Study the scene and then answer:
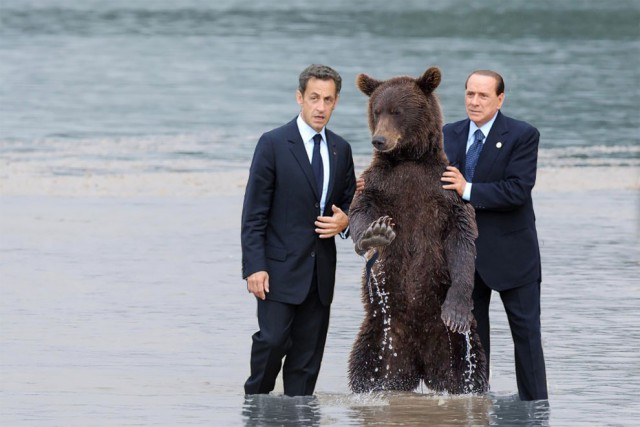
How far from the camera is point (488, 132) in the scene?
7809 millimetres

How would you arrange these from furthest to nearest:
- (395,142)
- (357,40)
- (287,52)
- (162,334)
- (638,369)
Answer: (357,40) < (287,52) < (162,334) < (638,369) < (395,142)

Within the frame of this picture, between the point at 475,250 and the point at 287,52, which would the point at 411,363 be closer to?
the point at 475,250

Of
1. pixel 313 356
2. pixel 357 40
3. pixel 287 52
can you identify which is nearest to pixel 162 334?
pixel 313 356

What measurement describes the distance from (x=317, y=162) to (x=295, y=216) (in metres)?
0.28

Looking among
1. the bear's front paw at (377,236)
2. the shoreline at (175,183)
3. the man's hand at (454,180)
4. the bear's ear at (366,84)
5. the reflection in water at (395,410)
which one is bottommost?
the reflection in water at (395,410)

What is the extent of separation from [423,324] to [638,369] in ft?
5.22

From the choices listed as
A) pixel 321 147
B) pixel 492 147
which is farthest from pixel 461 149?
pixel 321 147

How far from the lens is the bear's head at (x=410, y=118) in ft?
24.7

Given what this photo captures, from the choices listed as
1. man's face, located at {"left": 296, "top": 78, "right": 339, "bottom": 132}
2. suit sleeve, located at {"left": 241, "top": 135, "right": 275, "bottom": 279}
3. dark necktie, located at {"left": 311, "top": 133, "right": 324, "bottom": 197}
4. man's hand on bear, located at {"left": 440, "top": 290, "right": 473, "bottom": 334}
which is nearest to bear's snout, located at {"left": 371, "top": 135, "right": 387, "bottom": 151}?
man's face, located at {"left": 296, "top": 78, "right": 339, "bottom": 132}

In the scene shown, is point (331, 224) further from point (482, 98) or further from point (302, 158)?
point (482, 98)

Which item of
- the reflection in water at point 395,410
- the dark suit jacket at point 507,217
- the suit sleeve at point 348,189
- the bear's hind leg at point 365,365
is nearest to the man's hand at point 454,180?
the dark suit jacket at point 507,217

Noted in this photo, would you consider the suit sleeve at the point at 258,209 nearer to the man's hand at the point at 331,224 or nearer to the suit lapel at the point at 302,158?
the suit lapel at the point at 302,158

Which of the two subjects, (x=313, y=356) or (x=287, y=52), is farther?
(x=287, y=52)

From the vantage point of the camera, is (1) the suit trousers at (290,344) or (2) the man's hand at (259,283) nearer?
(2) the man's hand at (259,283)
